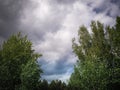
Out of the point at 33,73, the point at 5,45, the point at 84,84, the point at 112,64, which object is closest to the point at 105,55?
the point at 112,64

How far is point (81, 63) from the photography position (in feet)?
169

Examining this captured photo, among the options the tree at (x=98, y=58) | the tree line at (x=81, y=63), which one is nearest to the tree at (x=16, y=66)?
the tree line at (x=81, y=63)

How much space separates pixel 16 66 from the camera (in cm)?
5038

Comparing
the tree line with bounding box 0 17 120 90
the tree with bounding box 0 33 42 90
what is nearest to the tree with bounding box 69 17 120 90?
the tree line with bounding box 0 17 120 90

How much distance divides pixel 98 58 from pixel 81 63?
376cm

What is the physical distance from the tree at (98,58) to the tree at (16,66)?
882 centimetres

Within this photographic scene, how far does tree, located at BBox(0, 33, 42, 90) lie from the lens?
153 ft

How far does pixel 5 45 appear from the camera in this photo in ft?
181

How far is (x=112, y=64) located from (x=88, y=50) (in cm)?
629

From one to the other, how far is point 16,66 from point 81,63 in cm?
1289

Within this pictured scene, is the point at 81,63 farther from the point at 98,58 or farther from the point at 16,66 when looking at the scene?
the point at 16,66

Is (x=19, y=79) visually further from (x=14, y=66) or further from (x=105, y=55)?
(x=105, y=55)

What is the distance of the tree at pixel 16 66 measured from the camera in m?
46.7

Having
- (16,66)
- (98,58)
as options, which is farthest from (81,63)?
(16,66)
